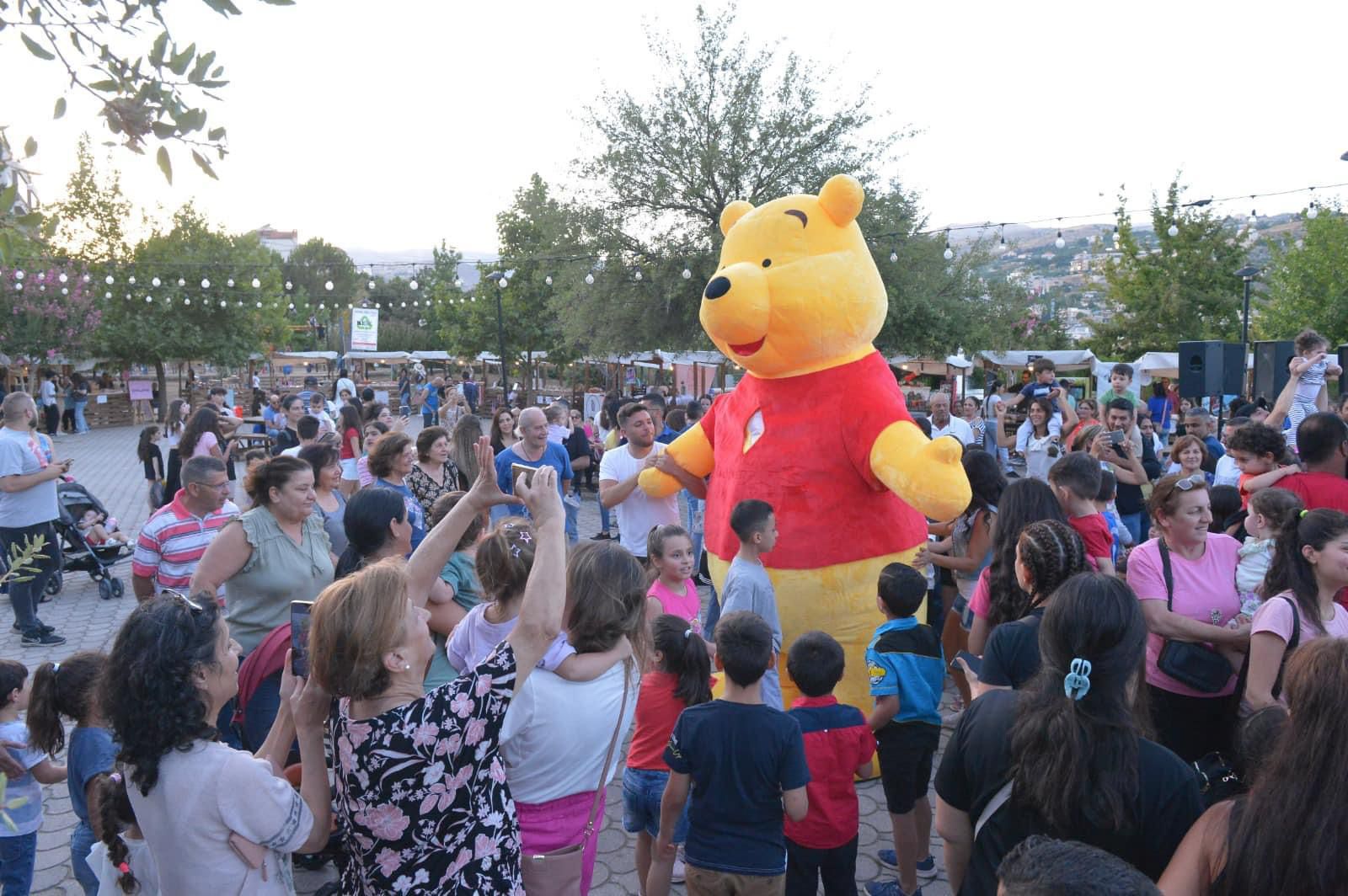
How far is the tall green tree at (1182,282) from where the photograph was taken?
2648cm

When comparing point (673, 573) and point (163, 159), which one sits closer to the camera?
point (163, 159)

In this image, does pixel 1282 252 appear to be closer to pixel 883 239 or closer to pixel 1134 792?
pixel 883 239

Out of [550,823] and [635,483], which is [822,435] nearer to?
[635,483]

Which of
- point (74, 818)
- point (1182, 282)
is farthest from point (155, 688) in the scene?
point (1182, 282)

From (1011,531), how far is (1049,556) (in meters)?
0.74

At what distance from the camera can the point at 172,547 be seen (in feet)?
15.6

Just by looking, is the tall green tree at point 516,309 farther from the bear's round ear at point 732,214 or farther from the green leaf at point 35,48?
the green leaf at point 35,48

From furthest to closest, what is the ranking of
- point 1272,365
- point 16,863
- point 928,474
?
point 1272,365
point 928,474
point 16,863

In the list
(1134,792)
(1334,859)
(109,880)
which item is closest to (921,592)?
(1134,792)

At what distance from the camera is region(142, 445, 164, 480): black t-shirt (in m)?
9.65

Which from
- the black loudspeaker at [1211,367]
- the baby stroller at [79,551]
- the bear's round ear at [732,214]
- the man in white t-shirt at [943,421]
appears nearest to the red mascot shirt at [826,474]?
the bear's round ear at [732,214]

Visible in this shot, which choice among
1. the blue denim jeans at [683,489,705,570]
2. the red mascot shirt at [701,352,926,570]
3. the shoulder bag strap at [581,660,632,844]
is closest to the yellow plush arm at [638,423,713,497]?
the red mascot shirt at [701,352,926,570]

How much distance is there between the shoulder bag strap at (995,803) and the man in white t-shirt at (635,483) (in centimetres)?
390

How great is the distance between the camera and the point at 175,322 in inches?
1198
